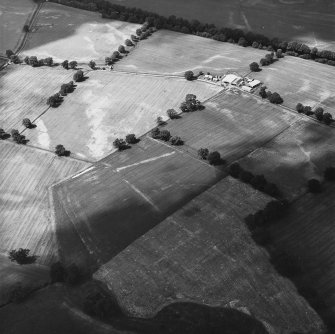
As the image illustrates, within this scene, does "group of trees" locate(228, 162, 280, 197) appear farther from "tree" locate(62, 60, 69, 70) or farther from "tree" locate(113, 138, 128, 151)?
"tree" locate(62, 60, 69, 70)

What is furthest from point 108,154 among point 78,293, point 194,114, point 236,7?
point 236,7

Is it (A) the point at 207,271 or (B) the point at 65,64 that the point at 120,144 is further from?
(B) the point at 65,64

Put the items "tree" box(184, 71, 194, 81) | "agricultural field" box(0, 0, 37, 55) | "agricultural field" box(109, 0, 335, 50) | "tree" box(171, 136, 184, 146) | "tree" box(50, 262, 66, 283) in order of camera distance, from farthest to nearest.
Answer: "agricultural field" box(0, 0, 37, 55) → "agricultural field" box(109, 0, 335, 50) → "tree" box(184, 71, 194, 81) → "tree" box(171, 136, 184, 146) → "tree" box(50, 262, 66, 283)

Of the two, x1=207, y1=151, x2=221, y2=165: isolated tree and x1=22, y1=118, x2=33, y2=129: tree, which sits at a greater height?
x1=207, y1=151, x2=221, y2=165: isolated tree

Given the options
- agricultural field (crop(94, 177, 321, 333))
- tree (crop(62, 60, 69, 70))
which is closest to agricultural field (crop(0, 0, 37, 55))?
tree (crop(62, 60, 69, 70))

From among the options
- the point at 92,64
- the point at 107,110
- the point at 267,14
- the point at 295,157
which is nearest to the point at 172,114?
the point at 107,110

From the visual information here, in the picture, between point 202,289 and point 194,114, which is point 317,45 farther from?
point 202,289
